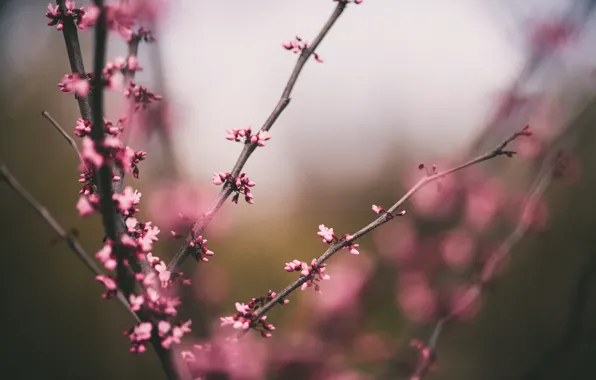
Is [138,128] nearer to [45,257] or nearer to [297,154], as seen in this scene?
[45,257]

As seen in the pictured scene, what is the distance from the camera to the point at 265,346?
217 inches

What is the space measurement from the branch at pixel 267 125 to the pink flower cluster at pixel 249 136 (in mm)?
18

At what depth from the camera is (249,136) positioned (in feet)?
6.00

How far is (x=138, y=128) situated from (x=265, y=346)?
3938mm

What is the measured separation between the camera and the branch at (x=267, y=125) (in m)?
1.70

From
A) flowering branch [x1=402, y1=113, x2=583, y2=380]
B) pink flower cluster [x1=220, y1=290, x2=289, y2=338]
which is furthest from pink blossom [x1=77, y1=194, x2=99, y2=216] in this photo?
flowering branch [x1=402, y1=113, x2=583, y2=380]

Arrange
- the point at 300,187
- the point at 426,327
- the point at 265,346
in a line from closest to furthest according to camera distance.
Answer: the point at 426,327 < the point at 265,346 < the point at 300,187

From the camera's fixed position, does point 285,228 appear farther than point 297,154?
No

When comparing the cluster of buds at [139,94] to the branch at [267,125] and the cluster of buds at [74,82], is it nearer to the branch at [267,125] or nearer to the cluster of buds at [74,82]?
the cluster of buds at [74,82]

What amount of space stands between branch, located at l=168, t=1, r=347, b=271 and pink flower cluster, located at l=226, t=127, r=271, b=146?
0.02 m

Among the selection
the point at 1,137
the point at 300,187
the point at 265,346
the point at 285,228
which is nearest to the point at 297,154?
the point at 300,187

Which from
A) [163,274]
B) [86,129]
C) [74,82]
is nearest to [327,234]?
[163,274]

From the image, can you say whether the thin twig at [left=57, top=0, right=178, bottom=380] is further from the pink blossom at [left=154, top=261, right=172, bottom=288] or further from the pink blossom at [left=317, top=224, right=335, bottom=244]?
the pink blossom at [left=317, top=224, right=335, bottom=244]

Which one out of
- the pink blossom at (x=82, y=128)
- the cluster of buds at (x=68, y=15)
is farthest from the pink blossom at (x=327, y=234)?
the cluster of buds at (x=68, y=15)
